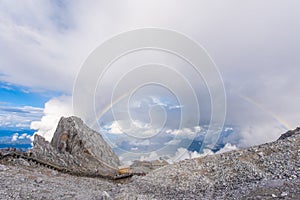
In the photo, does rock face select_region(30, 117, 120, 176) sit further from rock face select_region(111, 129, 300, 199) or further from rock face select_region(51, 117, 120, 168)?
rock face select_region(111, 129, 300, 199)

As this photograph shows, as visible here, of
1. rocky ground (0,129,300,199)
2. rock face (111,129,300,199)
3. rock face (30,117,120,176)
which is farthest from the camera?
rock face (30,117,120,176)

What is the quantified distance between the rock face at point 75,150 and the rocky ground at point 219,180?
498 inches

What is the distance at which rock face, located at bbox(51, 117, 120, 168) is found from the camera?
37500 mm

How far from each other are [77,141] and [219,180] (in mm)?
28198

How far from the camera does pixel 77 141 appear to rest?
125 ft

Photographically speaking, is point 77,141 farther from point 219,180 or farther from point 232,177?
point 232,177

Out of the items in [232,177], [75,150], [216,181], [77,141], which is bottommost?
[216,181]

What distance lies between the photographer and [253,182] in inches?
531

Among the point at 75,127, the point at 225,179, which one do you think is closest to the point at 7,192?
the point at 225,179

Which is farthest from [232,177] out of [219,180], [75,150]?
[75,150]

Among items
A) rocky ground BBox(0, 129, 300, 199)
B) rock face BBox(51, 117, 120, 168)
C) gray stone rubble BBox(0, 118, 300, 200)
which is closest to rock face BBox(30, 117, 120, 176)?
rock face BBox(51, 117, 120, 168)

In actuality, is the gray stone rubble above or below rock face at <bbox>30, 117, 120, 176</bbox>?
below

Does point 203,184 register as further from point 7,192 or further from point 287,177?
point 7,192

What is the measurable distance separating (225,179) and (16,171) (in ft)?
60.2
